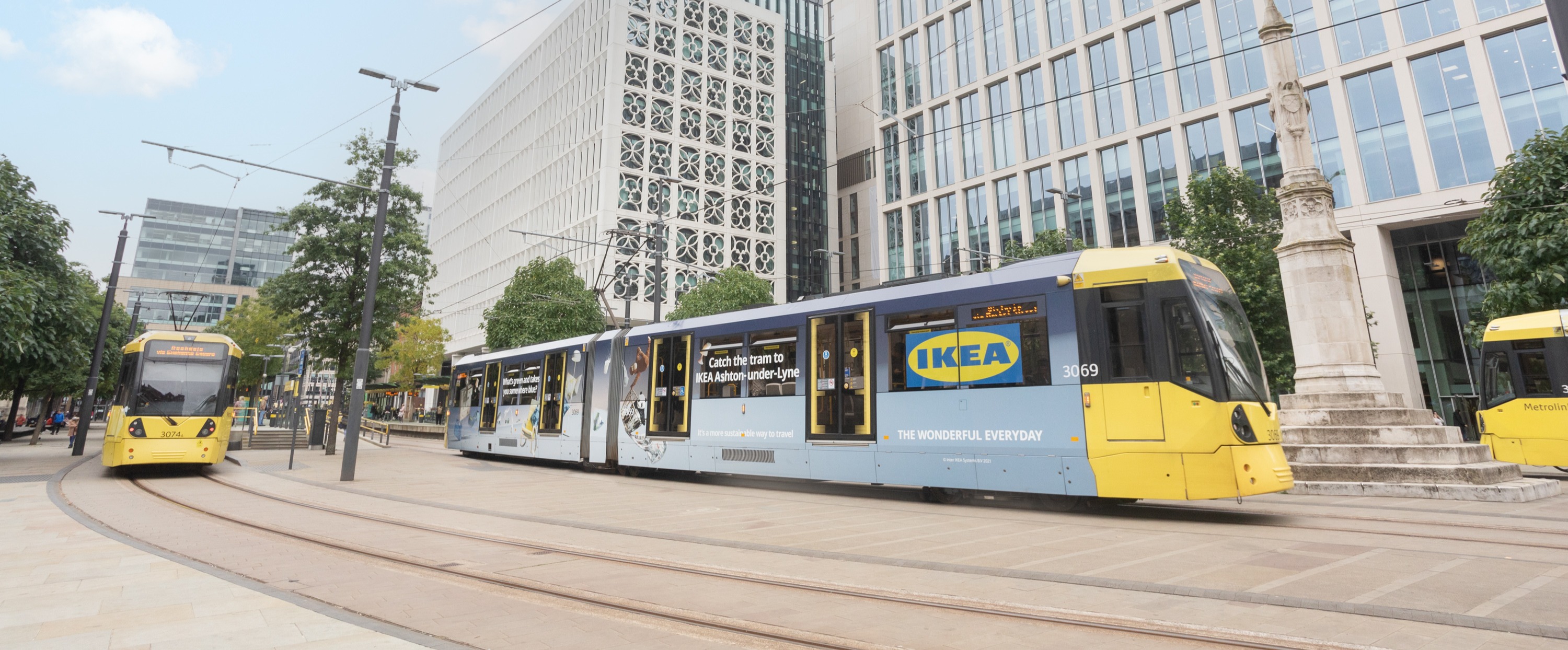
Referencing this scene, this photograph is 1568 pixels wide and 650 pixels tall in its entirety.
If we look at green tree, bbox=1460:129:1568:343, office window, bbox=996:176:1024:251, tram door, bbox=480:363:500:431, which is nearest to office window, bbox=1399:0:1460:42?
green tree, bbox=1460:129:1568:343

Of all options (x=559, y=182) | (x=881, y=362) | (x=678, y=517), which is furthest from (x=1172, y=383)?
(x=559, y=182)

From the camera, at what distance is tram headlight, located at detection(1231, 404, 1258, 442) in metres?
8.23

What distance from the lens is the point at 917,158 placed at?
4519 cm

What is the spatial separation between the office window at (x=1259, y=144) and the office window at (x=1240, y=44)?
974 millimetres

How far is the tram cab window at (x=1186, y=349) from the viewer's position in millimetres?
8344

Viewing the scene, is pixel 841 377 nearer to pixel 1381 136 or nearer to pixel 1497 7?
pixel 1381 136

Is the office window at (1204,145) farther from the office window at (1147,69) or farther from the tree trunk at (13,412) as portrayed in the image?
the tree trunk at (13,412)

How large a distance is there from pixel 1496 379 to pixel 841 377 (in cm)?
1493

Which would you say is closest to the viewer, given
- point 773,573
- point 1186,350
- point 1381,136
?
point 773,573

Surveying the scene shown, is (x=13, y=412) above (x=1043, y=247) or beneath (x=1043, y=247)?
beneath

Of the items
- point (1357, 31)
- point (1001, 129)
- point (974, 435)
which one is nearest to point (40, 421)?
point (974, 435)

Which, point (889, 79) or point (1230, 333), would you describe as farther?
point (889, 79)

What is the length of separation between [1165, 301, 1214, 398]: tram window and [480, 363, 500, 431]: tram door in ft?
57.8

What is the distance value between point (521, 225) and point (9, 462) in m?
42.0
